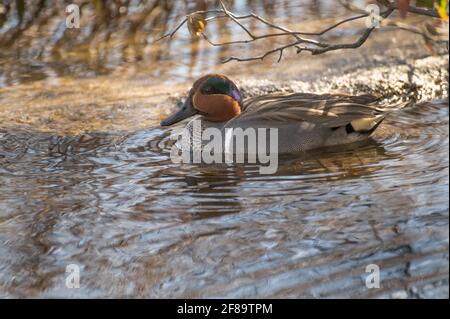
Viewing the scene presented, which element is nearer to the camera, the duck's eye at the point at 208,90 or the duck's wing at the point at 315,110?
the duck's wing at the point at 315,110

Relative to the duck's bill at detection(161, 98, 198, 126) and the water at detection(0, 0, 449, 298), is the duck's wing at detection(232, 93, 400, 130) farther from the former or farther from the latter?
the duck's bill at detection(161, 98, 198, 126)

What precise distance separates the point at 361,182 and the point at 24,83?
3.50 m

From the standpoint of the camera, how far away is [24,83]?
8.36 metres

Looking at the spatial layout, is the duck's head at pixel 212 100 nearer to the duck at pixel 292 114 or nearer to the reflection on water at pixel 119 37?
the duck at pixel 292 114

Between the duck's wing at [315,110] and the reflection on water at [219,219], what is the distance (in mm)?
199

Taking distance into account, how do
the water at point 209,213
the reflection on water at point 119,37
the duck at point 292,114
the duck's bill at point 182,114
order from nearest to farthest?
the water at point 209,213 < the duck at point 292,114 < the duck's bill at point 182,114 < the reflection on water at point 119,37

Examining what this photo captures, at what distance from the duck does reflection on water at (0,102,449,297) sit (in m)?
0.15

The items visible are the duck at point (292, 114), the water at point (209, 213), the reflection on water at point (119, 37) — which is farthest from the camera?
the reflection on water at point (119, 37)

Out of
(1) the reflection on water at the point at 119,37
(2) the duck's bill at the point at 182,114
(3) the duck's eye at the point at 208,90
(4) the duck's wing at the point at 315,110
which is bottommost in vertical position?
(1) the reflection on water at the point at 119,37

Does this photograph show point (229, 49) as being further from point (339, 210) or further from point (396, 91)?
point (339, 210)

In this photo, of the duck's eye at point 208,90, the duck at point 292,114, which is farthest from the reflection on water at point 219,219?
the duck's eye at point 208,90

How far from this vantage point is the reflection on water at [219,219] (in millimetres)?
4621

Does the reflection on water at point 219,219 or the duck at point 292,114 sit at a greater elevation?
the reflection on water at point 219,219
